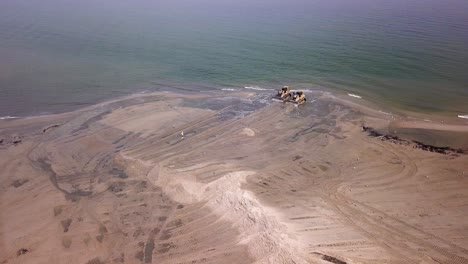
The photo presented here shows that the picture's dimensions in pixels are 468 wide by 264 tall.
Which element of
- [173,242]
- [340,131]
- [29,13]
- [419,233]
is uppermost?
[29,13]

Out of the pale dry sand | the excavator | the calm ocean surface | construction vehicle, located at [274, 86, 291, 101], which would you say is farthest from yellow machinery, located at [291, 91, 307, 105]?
the calm ocean surface

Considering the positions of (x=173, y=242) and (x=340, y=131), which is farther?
(x=340, y=131)

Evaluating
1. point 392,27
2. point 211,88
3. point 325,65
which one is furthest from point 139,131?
point 392,27

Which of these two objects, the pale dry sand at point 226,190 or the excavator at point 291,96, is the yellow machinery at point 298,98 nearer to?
Result: the excavator at point 291,96

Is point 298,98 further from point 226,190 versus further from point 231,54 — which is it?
point 231,54

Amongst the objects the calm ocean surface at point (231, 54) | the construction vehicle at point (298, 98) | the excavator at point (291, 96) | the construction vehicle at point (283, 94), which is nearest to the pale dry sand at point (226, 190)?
A: the construction vehicle at point (298, 98)

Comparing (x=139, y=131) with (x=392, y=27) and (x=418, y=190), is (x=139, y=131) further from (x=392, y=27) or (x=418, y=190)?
(x=392, y=27)
